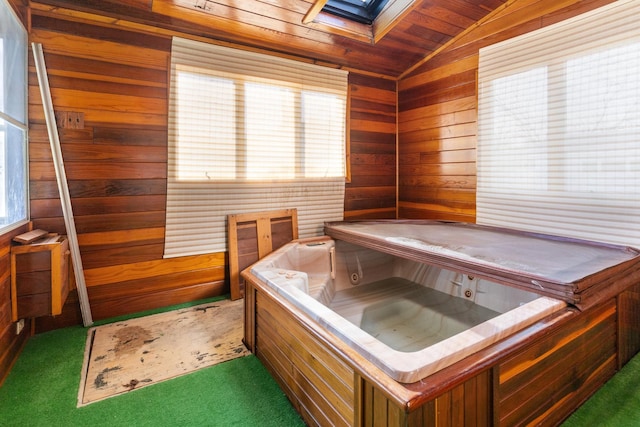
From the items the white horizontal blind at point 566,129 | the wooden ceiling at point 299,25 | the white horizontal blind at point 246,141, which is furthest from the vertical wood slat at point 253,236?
the white horizontal blind at point 566,129

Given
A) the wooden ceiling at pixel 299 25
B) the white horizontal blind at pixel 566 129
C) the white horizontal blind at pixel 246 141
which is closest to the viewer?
the white horizontal blind at pixel 566 129

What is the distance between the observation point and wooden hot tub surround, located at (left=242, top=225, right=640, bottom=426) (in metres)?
0.94

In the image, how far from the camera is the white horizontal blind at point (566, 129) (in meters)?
2.12

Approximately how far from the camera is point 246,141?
2.80 meters

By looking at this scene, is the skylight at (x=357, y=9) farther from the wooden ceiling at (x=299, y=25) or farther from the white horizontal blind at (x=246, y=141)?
the white horizontal blind at (x=246, y=141)

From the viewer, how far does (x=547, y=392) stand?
130 centimetres

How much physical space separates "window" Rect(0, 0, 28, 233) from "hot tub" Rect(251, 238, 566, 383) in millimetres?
1413

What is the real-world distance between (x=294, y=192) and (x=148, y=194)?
47.7 inches

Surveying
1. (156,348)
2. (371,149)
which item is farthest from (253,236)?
(371,149)

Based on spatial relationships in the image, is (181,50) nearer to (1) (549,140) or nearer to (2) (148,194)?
(2) (148,194)

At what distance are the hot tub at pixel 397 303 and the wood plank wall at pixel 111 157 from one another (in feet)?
3.34

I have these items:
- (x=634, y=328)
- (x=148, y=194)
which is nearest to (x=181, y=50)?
(x=148, y=194)

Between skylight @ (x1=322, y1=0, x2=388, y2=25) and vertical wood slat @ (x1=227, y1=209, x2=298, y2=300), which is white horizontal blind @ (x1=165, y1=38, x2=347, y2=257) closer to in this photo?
vertical wood slat @ (x1=227, y1=209, x2=298, y2=300)

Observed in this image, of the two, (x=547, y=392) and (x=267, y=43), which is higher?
(x=267, y=43)
